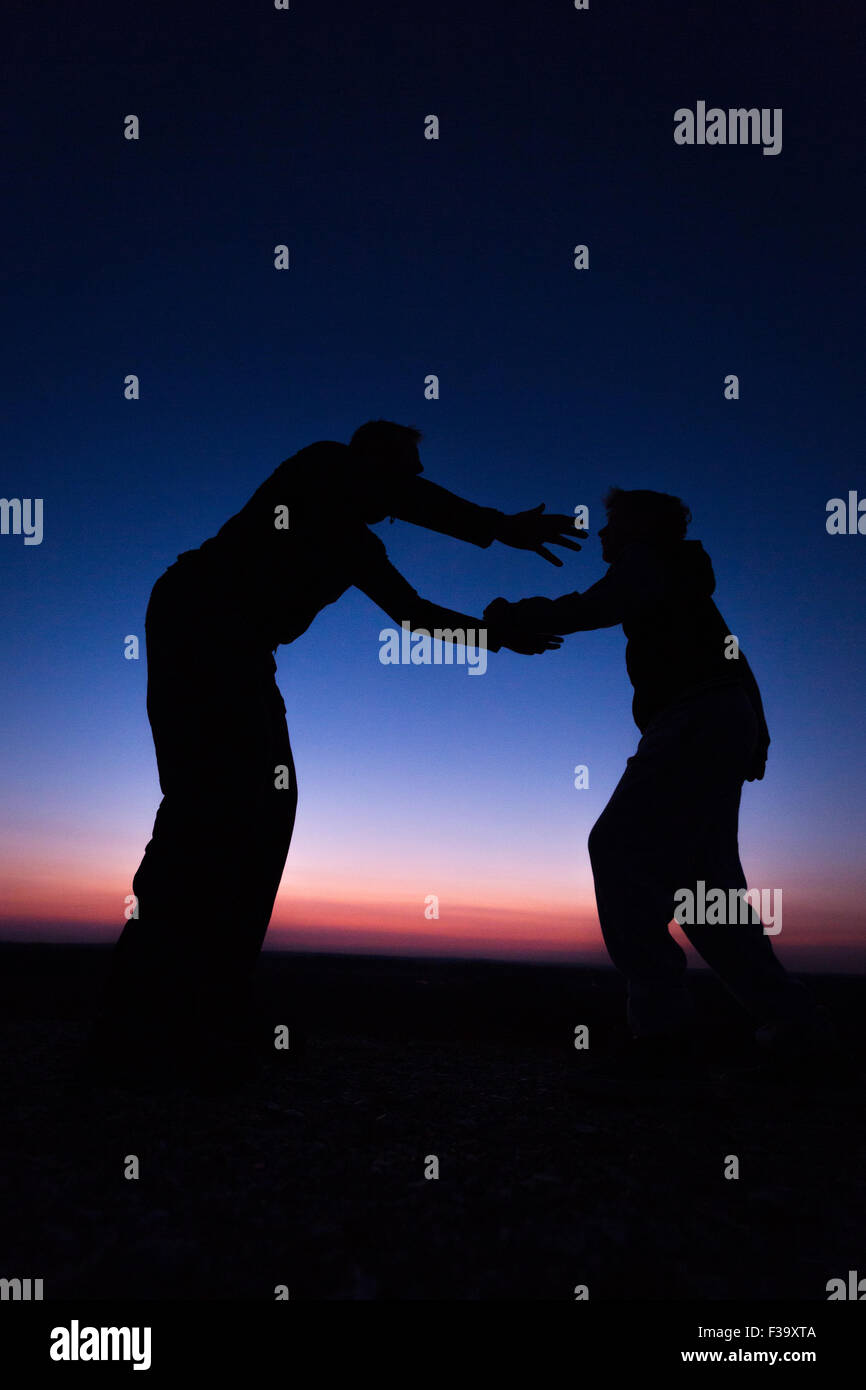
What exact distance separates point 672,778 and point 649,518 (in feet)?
4.58

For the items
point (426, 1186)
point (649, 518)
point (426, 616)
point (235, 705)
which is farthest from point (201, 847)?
point (649, 518)

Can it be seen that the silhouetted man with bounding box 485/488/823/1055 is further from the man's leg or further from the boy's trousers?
the man's leg

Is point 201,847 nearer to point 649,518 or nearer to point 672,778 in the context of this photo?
point 672,778

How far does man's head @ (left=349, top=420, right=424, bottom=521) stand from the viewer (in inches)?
156

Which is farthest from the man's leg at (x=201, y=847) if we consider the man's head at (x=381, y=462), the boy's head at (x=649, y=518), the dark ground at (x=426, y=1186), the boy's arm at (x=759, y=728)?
the boy's arm at (x=759, y=728)

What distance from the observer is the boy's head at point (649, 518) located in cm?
400

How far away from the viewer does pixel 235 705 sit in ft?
12.1

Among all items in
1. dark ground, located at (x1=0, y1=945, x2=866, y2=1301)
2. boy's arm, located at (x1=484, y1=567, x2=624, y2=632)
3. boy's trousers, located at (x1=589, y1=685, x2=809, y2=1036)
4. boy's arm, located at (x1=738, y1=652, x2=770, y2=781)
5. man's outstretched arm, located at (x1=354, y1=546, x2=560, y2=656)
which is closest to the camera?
dark ground, located at (x1=0, y1=945, x2=866, y2=1301)

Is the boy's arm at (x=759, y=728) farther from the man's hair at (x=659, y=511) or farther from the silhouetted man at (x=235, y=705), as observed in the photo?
the silhouetted man at (x=235, y=705)

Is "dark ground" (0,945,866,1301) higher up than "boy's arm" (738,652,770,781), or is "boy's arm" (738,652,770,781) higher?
"boy's arm" (738,652,770,781)

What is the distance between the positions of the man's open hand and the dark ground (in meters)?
2.65

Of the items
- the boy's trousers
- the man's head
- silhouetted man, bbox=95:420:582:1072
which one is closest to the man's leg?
silhouetted man, bbox=95:420:582:1072

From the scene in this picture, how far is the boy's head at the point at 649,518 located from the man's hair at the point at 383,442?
3.84 ft
